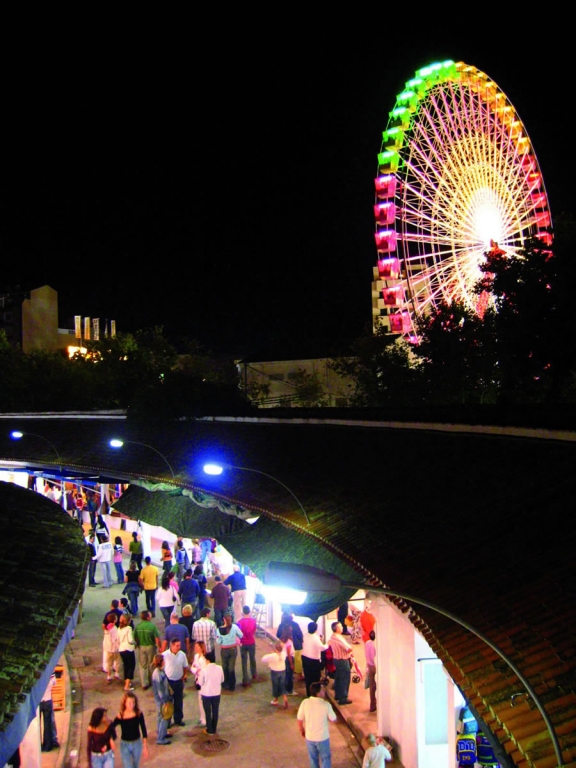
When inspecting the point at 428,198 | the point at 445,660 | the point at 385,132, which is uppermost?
the point at 385,132

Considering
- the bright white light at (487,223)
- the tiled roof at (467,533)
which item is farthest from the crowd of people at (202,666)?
the bright white light at (487,223)

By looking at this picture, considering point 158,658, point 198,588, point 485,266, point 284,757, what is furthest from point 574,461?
point 485,266

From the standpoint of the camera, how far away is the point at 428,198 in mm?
36938

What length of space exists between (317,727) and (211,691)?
2819mm

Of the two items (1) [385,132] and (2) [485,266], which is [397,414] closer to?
(2) [485,266]

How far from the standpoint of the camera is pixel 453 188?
37.3 metres

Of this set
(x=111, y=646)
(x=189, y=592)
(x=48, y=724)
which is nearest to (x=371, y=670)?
(x=111, y=646)

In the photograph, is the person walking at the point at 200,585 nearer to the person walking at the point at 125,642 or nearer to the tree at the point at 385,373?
the person walking at the point at 125,642

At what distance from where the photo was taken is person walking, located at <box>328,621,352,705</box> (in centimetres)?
1482

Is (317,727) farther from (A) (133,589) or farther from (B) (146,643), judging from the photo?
(A) (133,589)

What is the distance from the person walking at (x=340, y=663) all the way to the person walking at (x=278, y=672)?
953 millimetres

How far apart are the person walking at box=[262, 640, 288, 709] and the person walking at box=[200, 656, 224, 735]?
62.5 inches

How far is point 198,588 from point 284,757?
304 inches

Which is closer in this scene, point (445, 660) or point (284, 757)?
point (445, 660)
